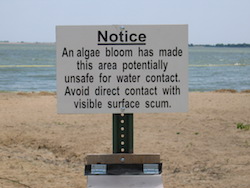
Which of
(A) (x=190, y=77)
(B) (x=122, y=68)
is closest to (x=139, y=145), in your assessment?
(B) (x=122, y=68)

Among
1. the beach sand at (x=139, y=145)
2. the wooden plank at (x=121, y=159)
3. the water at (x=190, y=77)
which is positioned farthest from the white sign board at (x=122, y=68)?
the water at (x=190, y=77)

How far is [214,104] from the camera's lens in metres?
11.3

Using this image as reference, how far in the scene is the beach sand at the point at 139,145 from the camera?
17.3ft

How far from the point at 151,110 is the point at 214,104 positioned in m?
8.30

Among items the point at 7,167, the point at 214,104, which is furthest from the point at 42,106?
the point at 7,167

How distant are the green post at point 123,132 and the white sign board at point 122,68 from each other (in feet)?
0.50

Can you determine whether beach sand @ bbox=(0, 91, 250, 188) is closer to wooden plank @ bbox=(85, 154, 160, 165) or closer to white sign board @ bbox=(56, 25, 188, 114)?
wooden plank @ bbox=(85, 154, 160, 165)

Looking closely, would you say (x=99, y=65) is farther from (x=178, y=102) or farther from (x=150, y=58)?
(x=178, y=102)

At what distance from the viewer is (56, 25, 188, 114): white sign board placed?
3172 mm

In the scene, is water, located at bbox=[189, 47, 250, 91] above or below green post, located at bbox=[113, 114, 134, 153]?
above

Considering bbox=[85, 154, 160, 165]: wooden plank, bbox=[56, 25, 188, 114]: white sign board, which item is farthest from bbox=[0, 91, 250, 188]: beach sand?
bbox=[56, 25, 188, 114]: white sign board

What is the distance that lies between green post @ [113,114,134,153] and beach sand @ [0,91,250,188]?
182 cm


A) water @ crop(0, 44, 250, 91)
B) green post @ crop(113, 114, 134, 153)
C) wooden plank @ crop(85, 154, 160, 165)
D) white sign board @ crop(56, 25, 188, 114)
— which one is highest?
water @ crop(0, 44, 250, 91)

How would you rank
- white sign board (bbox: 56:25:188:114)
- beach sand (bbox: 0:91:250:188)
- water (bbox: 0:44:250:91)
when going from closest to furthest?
white sign board (bbox: 56:25:188:114) < beach sand (bbox: 0:91:250:188) < water (bbox: 0:44:250:91)
